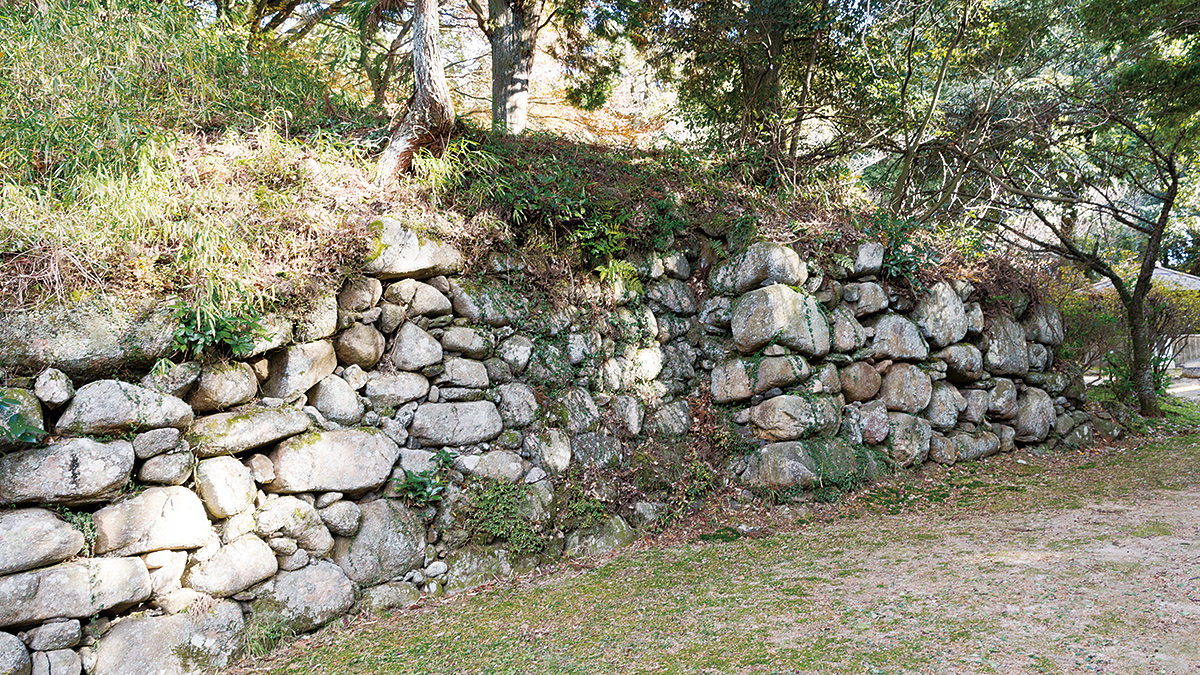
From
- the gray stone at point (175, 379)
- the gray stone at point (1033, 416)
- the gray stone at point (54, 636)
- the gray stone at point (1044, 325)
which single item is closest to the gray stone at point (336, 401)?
the gray stone at point (175, 379)

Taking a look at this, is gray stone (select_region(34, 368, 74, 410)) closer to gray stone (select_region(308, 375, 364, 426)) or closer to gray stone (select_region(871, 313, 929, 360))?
gray stone (select_region(308, 375, 364, 426))

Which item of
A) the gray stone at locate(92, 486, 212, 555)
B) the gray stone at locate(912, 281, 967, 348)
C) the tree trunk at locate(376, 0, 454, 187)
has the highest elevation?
the tree trunk at locate(376, 0, 454, 187)

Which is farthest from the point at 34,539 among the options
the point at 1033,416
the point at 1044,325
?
the point at 1044,325

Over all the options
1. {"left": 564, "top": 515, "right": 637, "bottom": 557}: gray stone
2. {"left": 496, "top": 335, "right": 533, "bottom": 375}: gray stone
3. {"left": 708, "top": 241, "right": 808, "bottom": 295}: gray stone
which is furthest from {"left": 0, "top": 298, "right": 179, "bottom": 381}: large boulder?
{"left": 708, "top": 241, "right": 808, "bottom": 295}: gray stone

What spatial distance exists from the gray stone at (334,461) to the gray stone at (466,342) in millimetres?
861

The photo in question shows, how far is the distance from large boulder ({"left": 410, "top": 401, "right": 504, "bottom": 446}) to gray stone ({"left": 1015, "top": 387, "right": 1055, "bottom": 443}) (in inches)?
237

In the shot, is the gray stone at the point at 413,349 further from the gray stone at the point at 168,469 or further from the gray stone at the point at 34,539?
the gray stone at the point at 34,539

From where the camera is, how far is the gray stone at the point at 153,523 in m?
3.30

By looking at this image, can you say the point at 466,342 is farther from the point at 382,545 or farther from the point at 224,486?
the point at 224,486

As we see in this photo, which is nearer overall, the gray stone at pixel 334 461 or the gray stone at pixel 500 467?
the gray stone at pixel 334 461

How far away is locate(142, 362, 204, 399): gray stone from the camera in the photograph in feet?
11.7

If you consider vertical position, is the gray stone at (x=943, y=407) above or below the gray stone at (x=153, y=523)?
above

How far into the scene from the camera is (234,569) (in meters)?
3.60

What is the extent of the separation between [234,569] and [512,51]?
6.39 metres
